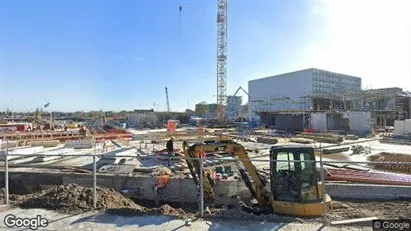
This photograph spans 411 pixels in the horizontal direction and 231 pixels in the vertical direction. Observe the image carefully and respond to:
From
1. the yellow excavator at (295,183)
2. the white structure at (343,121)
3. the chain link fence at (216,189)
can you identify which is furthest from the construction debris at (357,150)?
the white structure at (343,121)

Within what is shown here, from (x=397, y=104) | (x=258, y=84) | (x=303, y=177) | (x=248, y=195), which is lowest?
(x=248, y=195)

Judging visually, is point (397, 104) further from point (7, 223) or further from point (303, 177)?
point (7, 223)

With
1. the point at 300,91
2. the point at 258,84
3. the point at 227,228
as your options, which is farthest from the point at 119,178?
the point at 258,84

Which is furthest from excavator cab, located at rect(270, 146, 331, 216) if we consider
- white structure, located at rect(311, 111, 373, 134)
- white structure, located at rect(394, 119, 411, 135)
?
white structure, located at rect(311, 111, 373, 134)

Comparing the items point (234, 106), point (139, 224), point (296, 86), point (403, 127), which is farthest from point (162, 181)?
point (234, 106)

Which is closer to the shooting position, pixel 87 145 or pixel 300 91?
pixel 87 145

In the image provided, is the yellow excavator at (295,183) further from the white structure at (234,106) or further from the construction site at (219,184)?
the white structure at (234,106)

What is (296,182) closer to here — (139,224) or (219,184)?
(139,224)

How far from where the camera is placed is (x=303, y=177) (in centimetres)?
785

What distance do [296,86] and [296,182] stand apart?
277 ft

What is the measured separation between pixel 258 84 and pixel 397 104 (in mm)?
54795

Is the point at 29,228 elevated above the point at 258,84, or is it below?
below

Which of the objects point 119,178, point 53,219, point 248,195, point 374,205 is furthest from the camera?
point 119,178

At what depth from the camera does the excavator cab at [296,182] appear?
25.5 ft
